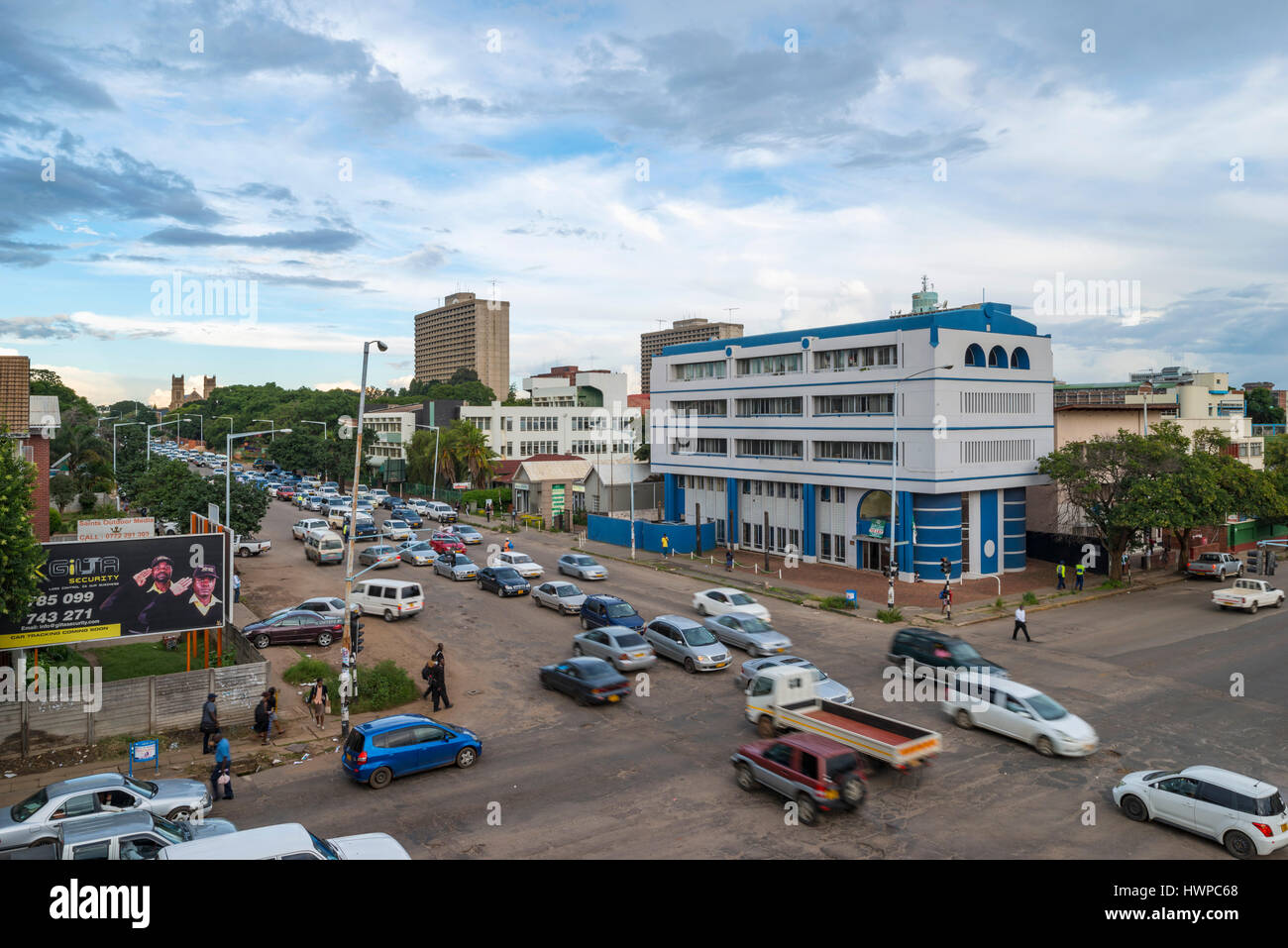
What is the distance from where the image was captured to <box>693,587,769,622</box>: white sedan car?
108 feet

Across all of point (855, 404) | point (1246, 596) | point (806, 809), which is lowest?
point (806, 809)

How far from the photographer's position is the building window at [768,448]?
51219 mm

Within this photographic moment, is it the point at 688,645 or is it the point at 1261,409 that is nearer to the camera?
the point at 688,645

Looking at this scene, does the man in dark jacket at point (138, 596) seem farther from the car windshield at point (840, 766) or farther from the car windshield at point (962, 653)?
the car windshield at point (962, 653)

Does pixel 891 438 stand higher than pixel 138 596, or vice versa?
pixel 891 438

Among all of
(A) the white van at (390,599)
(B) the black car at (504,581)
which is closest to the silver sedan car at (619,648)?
(A) the white van at (390,599)

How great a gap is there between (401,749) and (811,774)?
9096 millimetres

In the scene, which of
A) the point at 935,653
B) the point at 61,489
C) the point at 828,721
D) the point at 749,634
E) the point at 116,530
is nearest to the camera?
the point at 828,721

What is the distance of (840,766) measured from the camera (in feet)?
53.4

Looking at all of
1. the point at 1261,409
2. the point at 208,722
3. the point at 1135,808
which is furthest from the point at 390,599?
the point at 1261,409

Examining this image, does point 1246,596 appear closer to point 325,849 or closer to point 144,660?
point 325,849

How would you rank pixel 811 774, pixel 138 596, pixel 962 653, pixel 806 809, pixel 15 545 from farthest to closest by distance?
1. pixel 962 653
2. pixel 138 596
3. pixel 15 545
4. pixel 811 774
5. pixel 806 809

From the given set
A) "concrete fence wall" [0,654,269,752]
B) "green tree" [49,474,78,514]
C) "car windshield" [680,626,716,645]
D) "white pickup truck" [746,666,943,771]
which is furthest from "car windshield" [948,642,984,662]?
"green tree" [49,474,78,514]

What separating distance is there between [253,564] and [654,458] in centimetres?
2870
